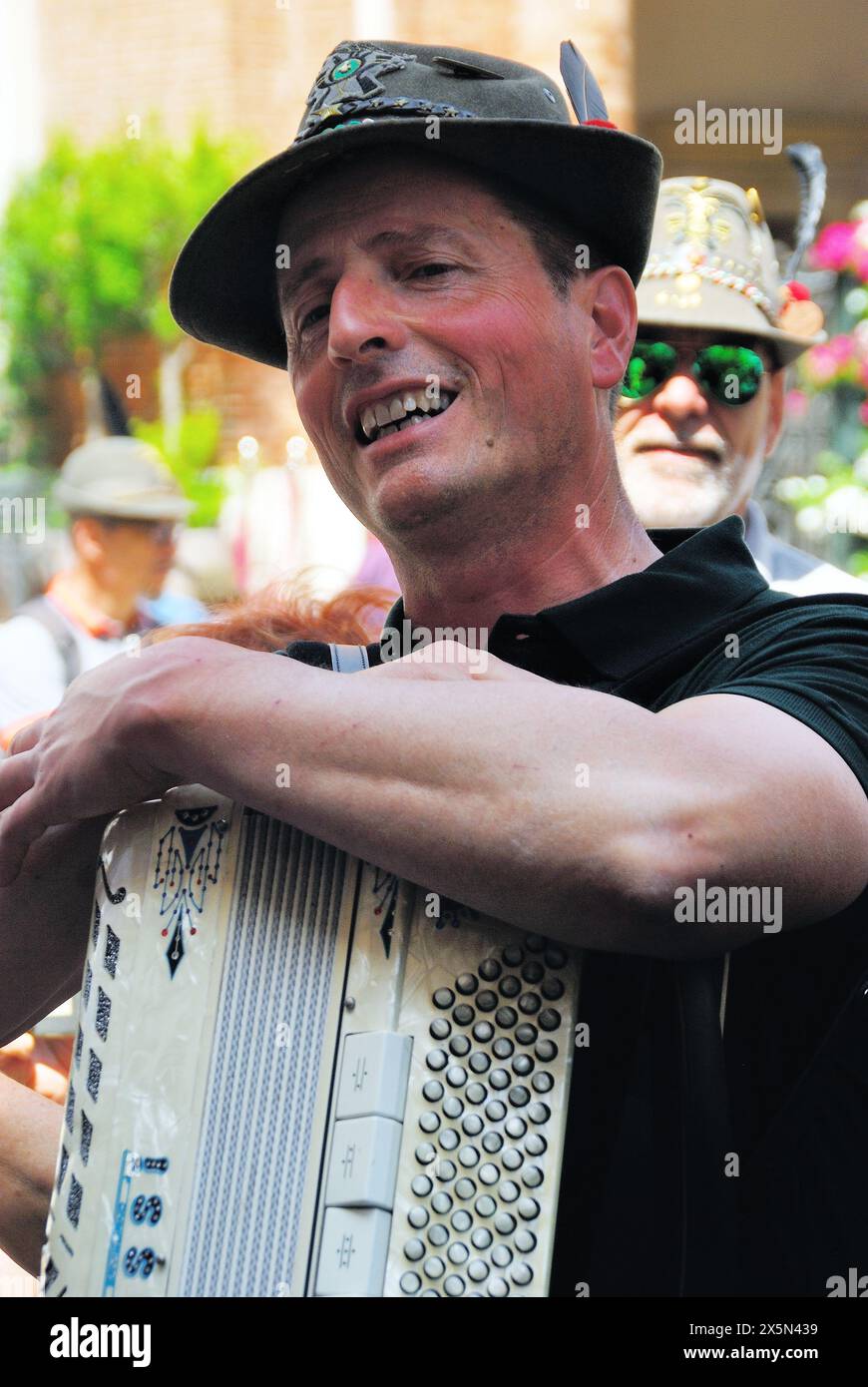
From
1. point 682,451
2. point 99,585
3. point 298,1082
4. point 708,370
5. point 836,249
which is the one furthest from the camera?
point 836,249

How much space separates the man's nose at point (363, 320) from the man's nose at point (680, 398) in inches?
88.8

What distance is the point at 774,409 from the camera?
4.70 metres

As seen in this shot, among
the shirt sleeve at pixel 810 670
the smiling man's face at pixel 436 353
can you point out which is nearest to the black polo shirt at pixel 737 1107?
the shirt sleeve at pixel 810 670

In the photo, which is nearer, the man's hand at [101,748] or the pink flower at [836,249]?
the man's hand at [101,748]

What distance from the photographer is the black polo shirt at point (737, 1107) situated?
5.84ft

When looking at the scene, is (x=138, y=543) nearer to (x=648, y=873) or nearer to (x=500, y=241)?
(x=500, y=241)

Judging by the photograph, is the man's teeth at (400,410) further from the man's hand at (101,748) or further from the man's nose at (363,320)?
the man's hand at (101,748)

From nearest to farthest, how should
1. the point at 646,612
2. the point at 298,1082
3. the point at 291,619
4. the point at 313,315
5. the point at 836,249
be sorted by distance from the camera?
the point at 298,1082 → the point at 646,612 → the point at 313,315 → the point at 291,619 → the point at 836,249

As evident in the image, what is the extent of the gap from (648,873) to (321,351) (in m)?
0.91

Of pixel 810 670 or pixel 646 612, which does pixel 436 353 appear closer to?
pixel 646 612

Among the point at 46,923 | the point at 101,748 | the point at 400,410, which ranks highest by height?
the point at 400,410

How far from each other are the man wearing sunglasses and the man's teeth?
2068 mm

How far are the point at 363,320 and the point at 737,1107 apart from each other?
994mm

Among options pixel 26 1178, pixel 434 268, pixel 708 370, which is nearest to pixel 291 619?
pixel 434 268
